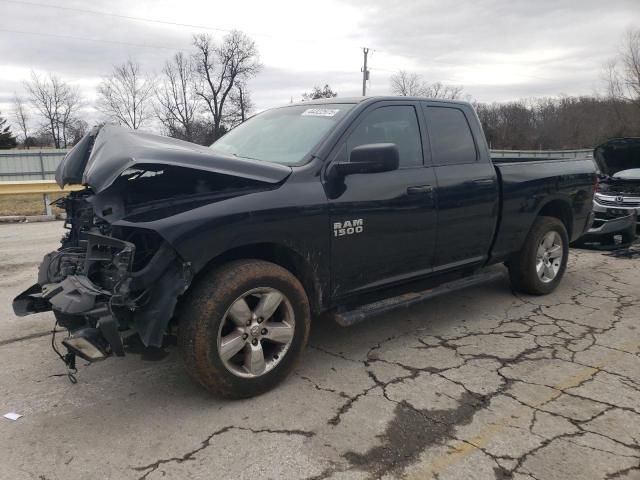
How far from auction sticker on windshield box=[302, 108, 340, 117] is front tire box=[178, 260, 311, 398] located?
4.51ft

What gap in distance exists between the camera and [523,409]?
10.2 feet

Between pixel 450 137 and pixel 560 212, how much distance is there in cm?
205

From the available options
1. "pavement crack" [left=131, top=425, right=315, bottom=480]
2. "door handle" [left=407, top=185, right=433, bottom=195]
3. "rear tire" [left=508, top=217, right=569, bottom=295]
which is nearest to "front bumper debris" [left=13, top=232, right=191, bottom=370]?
"pavement crack" [left=131, top=425, right=315, bottom=480]

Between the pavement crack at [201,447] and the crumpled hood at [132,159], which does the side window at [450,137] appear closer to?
the crumpled hood at [132,159]

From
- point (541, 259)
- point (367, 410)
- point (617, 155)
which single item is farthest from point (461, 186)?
point (617, 155)

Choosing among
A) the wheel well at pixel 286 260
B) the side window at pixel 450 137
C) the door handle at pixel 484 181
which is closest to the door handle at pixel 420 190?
the side window at pixel 450 137

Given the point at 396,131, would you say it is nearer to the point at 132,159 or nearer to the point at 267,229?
the point at 267,229

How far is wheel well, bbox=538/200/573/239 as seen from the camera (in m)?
Result: 5.52

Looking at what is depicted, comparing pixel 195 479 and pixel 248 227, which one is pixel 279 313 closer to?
pixel 248 227

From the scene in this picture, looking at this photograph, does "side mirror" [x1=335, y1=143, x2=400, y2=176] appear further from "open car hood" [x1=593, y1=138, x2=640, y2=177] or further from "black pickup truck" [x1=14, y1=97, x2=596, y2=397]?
"open car hood" [x1=593, y1=138, x2=640, y2=177]

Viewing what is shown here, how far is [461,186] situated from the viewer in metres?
4.31

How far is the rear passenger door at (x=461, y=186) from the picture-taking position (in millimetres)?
4234

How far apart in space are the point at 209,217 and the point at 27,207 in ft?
45.8

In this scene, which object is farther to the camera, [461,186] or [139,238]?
[461,186]
